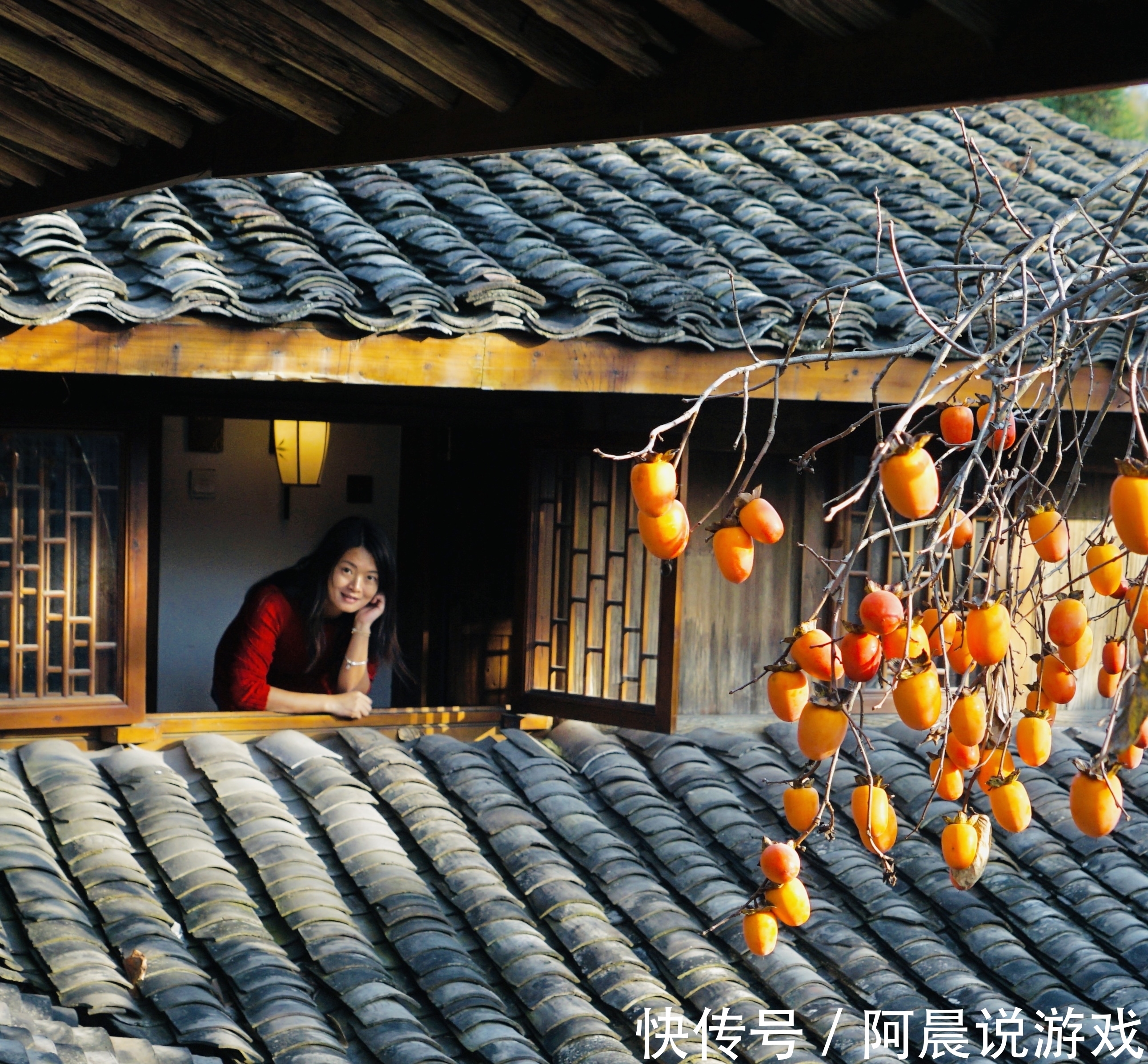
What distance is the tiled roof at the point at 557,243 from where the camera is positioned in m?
4.21

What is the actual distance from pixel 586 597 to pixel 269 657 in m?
1.39

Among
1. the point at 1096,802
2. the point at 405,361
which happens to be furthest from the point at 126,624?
the point at 1096,802

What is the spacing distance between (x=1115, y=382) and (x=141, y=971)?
3.12 m

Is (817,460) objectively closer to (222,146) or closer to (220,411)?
(220,411)

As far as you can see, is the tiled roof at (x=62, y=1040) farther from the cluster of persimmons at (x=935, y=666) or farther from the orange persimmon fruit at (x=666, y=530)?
the orange persimmon fruit at (x=666, y=530)

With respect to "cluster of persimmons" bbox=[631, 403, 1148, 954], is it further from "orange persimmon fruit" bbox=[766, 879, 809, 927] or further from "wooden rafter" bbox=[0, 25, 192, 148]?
"wooden rafter" bbox=[0, 25, 192, 148]

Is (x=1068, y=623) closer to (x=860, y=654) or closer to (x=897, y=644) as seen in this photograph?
(x=897, y=644)

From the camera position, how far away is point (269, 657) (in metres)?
5.73

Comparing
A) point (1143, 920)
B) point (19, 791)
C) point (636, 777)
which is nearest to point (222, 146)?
point (19, 791)

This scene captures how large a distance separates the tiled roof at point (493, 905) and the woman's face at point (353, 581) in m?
0.80

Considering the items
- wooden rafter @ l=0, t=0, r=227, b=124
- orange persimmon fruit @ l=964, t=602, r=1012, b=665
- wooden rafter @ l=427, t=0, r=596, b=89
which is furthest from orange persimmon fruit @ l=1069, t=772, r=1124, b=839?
wooden rafter @ l=0, t=0, r=227, b=124

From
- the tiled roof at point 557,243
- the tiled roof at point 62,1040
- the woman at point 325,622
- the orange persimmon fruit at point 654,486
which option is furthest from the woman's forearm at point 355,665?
the orange persimmon fruit at point 654,486

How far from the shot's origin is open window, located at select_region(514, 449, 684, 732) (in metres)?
5.47

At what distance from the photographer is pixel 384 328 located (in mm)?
4305
